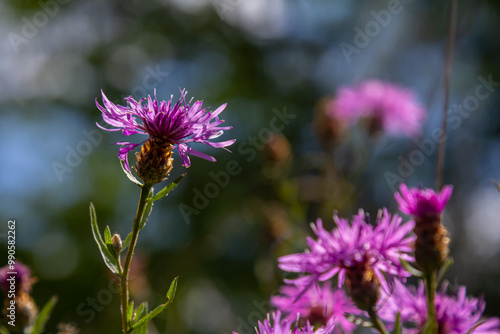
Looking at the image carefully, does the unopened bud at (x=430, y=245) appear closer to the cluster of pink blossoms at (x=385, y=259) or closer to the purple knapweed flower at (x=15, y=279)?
the cluster of pink blossoms at (x=385, y=259)

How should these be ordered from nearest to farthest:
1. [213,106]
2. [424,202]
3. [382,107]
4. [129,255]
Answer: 1. [129,255]
2. [424,202]
3. [382,107]
4. [213,106]

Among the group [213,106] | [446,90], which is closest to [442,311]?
[446,90]

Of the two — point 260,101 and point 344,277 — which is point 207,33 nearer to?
point 260,101

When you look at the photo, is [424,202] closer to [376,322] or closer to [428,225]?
[428,225]

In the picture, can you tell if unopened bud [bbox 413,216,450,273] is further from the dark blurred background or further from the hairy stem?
the dark blurred background

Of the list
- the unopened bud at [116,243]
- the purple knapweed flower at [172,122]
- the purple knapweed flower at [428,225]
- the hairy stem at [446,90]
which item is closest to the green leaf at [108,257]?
the unopened bud at [116,243]

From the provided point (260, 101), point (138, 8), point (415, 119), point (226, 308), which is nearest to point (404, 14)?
point (260, 101)

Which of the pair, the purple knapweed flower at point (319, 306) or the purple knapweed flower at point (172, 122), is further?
the purple knapweed flower at point (319, 306)
